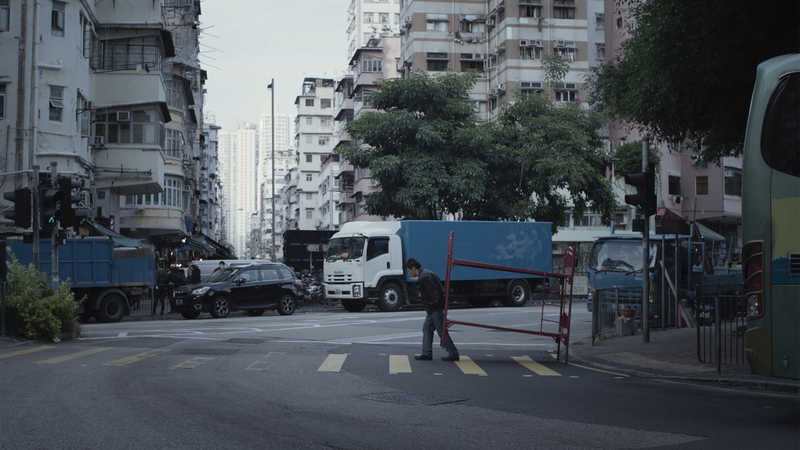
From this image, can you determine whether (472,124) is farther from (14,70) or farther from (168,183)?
(14,70)

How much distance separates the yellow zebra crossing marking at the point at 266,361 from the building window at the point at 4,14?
1948 centimetres

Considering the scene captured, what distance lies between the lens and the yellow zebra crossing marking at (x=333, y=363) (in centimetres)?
1270

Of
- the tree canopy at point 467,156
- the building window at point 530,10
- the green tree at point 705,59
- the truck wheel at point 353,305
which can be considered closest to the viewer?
the green tree at point 705,59

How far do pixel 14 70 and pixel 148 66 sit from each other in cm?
674

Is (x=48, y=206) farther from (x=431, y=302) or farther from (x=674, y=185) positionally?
(x=674, y=185)

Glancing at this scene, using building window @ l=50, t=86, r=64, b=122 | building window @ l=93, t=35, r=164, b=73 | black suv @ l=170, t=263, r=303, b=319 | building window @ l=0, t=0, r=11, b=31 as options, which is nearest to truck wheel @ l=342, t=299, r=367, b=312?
black suv @ l=170, t=263, r=303, b=319

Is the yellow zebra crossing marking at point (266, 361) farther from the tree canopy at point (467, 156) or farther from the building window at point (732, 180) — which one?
the building window at point (732, 180)

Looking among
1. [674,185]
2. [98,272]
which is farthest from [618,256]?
[674,185]

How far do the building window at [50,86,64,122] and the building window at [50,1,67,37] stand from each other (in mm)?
1930

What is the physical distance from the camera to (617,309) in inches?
742

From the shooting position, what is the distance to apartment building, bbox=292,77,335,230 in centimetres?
10925

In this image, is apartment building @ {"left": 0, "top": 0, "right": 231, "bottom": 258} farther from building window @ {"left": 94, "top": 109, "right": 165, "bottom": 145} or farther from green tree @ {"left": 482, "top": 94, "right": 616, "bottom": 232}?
green tree @ {"left": 482, "top": 94, "right": 616, "bottom": 232}

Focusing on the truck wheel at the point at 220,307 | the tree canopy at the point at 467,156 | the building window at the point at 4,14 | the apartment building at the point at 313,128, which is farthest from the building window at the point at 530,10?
the apartment building at the point at 313,128

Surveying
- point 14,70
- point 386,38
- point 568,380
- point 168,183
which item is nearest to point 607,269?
point 568,380
